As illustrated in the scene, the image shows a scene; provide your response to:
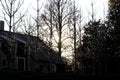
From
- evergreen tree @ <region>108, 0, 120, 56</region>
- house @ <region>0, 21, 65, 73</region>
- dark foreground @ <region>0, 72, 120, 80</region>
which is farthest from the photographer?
evergreen tree @ <region>108, 0, 120, 56</region>

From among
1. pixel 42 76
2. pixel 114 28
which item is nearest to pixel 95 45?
pixel 114 28

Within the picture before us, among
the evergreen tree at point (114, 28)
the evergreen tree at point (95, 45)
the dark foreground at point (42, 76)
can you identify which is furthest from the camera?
the evergreen tree at point (114, 28)

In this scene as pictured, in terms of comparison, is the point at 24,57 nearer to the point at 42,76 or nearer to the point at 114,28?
the point at 114,28

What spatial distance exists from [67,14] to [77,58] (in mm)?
6141

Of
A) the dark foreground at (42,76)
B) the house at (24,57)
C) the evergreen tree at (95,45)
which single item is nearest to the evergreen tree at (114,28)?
the evergreen tree at (95,45)

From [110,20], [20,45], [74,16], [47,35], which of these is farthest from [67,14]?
[110,20]

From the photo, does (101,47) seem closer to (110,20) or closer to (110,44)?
(110,44)

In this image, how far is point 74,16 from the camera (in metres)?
38.2

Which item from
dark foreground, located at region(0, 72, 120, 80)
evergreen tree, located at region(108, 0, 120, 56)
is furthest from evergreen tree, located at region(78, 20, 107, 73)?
dark foreground, located at region(0, 72, 120, 80)

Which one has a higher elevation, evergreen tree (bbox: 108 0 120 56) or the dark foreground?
evergreen tree (bbox: 108 0 120 56)

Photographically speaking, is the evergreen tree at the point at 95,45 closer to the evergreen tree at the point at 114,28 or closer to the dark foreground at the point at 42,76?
the evergreen tree at the point at 114,28

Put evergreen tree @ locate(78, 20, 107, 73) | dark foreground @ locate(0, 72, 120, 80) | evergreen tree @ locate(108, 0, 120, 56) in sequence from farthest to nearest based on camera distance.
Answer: evergreen tree @ locate(108, 0, 120, 56)
evergreen tree @ locate(78, 20, 107, 73)
dark foreground @ locate(0, 72, 120, 80)

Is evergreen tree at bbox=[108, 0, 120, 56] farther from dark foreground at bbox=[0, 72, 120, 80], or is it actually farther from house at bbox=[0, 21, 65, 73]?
dark foreground at bbox=[0, 72, 120, 80]

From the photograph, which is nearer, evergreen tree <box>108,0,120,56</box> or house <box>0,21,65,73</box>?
house <box>0,21,65,73</box>
